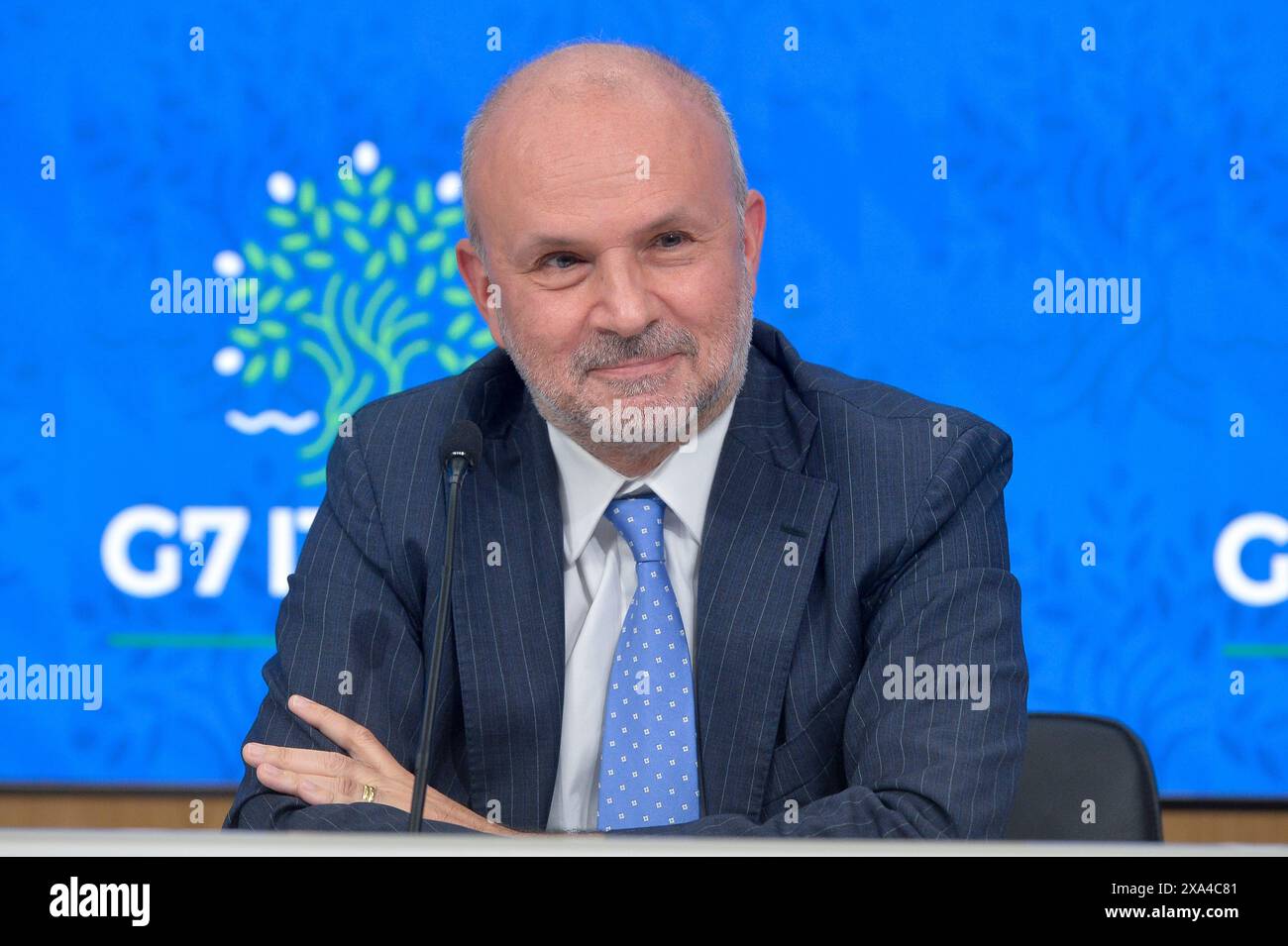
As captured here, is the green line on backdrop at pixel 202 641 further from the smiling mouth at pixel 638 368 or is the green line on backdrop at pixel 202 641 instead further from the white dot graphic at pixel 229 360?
the smiling mouth at pixel 638 368

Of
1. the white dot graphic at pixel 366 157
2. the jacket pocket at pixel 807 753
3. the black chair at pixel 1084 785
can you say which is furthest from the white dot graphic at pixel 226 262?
the black chair at pixel 1084 785

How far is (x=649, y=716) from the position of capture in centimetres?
164

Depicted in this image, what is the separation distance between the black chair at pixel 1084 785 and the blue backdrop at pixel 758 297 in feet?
Answer: 3.83

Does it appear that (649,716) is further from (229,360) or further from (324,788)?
(229,360)

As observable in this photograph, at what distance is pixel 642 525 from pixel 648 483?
6 centimetres

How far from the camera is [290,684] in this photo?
169cm

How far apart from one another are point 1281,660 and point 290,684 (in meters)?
2.21

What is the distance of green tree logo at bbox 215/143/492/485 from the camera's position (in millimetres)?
2971

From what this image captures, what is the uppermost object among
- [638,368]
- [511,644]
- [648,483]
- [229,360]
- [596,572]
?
[229,360]

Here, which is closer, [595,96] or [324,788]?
[324,788]

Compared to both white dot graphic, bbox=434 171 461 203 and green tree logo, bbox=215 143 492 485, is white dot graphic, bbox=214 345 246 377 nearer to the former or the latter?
green tree logo, bbox=215 143 492 485

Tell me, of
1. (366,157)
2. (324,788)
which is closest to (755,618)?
(324,788)
